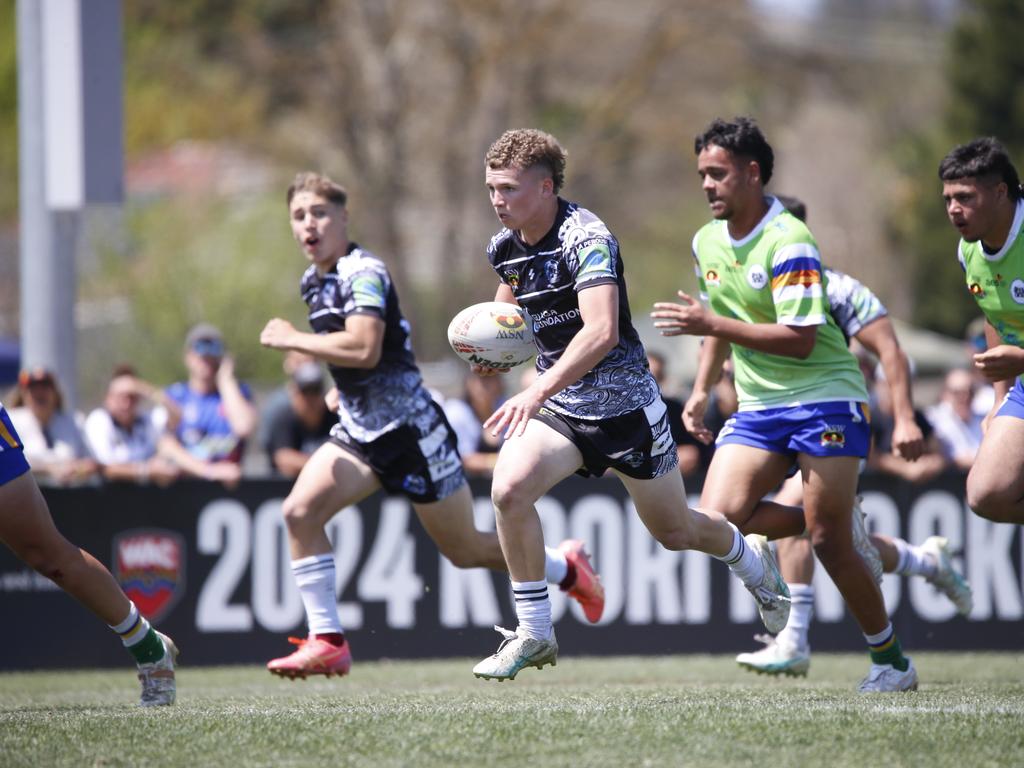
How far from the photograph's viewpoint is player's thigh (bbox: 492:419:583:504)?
5.62 metres

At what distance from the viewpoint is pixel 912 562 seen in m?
7.73

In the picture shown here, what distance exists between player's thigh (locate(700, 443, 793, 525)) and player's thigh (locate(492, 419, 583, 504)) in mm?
1068

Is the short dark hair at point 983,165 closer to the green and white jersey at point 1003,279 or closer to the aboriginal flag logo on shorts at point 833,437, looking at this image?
the green and white jersey at point 1003,279

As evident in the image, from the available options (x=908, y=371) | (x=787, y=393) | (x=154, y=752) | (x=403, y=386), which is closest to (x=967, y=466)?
(x=908, y=371)

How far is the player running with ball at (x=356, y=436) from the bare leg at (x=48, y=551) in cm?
101

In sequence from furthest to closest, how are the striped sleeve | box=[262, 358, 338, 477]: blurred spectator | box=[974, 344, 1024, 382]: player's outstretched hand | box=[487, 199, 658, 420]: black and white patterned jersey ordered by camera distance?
box=[262, 358, 338, 477]: blurred spectator
the striped sleeve
box=[974, 344, 1024, 382]: player's outstretched hand
box=[487, 199, 658, 420]: black and white patterned jersey

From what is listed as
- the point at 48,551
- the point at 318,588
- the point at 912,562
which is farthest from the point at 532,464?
the point at 912,562

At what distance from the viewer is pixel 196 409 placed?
10828 millimetres

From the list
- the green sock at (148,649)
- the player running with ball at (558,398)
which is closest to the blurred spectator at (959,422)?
the player running with ball at (558,398)

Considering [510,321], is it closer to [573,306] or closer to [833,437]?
[573,306]

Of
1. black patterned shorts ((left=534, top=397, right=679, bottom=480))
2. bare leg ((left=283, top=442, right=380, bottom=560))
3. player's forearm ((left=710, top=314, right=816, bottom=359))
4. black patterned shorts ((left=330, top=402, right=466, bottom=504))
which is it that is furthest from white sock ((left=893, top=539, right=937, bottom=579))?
bare leg ((left=283, top=442, right=380, bottom=560))

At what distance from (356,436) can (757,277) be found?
2098mm

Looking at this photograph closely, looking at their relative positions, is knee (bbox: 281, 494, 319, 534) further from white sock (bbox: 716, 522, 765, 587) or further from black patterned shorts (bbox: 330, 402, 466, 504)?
white sock (bbox: 716, 522, 765, 587)

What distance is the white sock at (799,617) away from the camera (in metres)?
7.66
